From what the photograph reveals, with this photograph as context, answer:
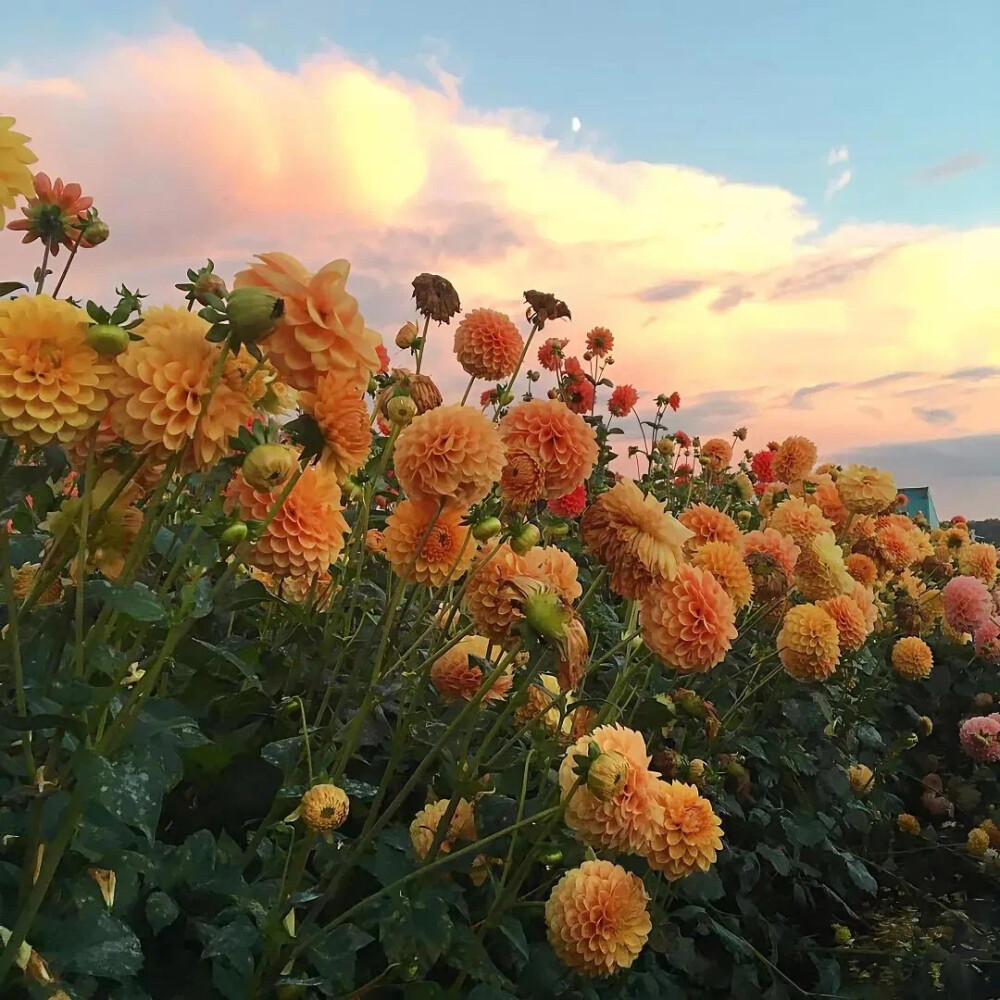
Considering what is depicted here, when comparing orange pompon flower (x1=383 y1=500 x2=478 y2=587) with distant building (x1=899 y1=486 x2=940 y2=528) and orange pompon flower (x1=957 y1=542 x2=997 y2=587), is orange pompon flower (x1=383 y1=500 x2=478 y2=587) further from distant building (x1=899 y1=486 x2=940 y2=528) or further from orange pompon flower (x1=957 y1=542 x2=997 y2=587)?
distant building (x1=899 y1=486 x2=940 y2=528)

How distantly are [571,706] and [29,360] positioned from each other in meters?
0.94

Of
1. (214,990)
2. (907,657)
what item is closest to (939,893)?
(907,657)

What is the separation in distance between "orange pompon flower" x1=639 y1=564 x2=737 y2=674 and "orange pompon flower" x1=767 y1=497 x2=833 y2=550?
980 millimetres

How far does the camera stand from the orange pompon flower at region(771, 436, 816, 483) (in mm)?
3938

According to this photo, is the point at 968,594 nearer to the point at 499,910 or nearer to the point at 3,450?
the point at 499,910

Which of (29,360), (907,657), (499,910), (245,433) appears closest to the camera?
(29,360)

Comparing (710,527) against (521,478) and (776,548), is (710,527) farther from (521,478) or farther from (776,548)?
(521,478)

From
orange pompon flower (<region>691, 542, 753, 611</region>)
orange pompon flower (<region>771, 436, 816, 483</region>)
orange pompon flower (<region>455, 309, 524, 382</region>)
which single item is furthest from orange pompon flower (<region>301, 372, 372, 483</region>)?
orange pompon flower (<region>771, 436, 816, 483</region>)

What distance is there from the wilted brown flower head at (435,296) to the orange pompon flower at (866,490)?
1572 millimetres

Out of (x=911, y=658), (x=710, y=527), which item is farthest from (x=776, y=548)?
(x=911, y=658)

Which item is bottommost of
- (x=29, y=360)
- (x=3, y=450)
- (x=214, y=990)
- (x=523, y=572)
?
(x=214, y=990)

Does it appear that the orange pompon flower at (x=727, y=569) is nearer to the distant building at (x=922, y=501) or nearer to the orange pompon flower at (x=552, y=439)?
the orange pompon flower at (x=552, y=439)

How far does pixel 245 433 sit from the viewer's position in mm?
1134

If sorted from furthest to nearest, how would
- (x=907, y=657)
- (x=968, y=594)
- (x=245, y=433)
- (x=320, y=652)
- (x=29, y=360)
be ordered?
(x=968, y=594) → (x=907, y=657) → (x=320, y=652) → (x=245, y=433) → (x=29, y=360)
